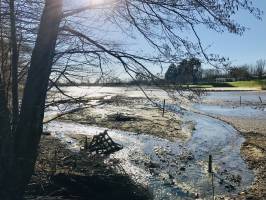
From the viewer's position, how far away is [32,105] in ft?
27.8

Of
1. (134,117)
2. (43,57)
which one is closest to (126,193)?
(43,57)

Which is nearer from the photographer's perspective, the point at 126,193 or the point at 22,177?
the point at 22,177

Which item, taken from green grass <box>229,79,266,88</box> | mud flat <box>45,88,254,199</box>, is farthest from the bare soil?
green grass <box>229,79,266,88</box>

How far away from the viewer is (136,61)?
29.1ft

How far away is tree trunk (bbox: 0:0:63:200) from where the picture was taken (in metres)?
8.42

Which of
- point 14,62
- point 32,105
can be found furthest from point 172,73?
point 14,62

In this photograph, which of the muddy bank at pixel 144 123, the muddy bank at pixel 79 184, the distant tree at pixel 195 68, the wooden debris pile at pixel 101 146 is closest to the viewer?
the distant tree at pixel 195 68

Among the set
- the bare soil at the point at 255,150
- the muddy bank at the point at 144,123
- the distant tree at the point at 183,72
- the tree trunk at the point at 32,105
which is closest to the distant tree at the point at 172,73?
the distant tree at the point at 183,72

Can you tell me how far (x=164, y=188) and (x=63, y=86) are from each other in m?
7.45

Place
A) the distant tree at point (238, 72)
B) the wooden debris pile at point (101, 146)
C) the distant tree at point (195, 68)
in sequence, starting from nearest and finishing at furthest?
the distant tree at point (238, 72) → the distant tree at point (195, 68) → the wooden debris pile at point (101, 146)

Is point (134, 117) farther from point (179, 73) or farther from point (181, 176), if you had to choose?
point (179, 73)

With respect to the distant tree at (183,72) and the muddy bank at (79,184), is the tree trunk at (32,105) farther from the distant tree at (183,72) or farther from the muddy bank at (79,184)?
the muddy bank at (79,184)

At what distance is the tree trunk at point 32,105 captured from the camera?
27.6 ft

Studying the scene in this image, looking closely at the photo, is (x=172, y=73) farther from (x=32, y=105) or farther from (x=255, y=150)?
(x=255, y=150)
